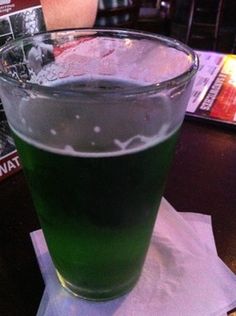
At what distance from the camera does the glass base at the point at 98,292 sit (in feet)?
1.32

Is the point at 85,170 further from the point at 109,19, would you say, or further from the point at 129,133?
the point at 109,19

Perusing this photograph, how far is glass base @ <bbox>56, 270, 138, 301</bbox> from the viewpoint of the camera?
15.9 inches

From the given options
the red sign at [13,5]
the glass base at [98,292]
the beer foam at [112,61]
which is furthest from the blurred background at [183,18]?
the glass base at [98,292]

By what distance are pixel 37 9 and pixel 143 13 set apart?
230cm

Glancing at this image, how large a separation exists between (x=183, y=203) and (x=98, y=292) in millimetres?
175

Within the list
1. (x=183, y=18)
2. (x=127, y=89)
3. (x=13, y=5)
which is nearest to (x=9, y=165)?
(x=13, y=5)

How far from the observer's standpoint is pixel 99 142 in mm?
310

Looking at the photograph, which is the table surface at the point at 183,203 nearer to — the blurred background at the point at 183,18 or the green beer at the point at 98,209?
the green beer at the point at 98,209

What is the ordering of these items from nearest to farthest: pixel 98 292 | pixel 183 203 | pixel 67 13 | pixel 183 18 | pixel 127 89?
pixel 127 89, pixel 98 292, pixel 183 203, pixel 67 13, pixel 183 18

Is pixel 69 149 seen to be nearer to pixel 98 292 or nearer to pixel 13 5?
pixel 98 292

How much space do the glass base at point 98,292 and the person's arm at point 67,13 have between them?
0.46 m

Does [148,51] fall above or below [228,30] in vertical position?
above

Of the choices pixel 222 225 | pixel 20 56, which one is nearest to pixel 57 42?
pixel 20 56

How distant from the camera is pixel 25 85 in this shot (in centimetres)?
30
